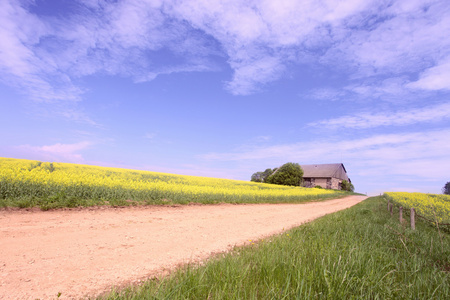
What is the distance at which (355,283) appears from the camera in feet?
8.55

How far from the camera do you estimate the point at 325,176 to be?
6088cm

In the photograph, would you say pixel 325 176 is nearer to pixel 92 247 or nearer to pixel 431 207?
pixel 431 207

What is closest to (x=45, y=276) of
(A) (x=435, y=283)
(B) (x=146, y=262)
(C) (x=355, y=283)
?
(B) (x=146, y=262)

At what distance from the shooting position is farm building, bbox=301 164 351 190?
60250mm

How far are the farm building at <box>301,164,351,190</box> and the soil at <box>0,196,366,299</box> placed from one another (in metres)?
58.6

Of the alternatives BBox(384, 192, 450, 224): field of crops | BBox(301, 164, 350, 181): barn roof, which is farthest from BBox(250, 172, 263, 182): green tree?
BBox(384, 192, 450, 224): field of crops

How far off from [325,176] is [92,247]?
64006mm

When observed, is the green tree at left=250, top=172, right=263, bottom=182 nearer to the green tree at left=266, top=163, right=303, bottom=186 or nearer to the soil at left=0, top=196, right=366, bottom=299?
the green tree at left=266, top=163, right=303, bottom=186

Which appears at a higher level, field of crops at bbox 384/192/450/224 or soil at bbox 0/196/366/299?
field of crops at bbox 384/192/450/224

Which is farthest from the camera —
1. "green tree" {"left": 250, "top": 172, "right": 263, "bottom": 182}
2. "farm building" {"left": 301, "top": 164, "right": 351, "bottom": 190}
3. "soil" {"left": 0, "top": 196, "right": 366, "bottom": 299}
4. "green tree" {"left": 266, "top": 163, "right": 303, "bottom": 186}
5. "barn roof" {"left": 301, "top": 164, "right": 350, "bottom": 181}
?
"green tree" {"left": 250, "top": 172, "right": 263, "bottom": 182}

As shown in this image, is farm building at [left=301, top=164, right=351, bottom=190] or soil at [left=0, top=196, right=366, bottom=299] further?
farm building at [left=301, top=164, right=351, bottom=190]

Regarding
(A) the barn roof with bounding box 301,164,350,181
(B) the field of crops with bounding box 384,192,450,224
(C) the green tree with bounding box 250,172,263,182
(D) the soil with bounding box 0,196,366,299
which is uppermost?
(A) the barn roof with bounding box 301,164,350,181

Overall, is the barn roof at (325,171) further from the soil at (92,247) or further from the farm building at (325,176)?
the soil at (92,247)

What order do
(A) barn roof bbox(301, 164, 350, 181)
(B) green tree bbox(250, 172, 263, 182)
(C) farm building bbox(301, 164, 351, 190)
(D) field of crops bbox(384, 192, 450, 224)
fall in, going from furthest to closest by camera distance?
(B) green tree bbox(250, 172, 263, 182) → (A) barn roof bbox(301, 164, 350, 181) → (C) farm building bbox(301, 164, 351, 190) → (D) field of crops bbox(384, 192, 450, 224)
